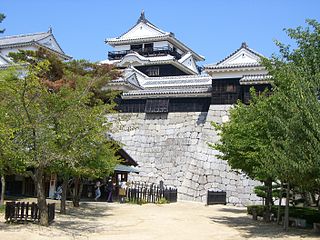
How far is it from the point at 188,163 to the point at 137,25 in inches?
1074

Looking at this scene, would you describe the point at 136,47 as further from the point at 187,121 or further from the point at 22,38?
the point at 187,121

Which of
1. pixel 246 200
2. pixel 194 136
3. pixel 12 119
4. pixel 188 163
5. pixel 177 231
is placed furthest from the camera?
pixel 194 136

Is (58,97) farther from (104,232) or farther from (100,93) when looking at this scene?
(100,93)

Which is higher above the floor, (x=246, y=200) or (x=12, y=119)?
(x=12, y=119)

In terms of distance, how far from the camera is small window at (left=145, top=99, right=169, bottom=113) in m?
36.5

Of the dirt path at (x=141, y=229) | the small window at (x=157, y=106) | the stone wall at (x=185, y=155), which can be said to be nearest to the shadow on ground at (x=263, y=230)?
the dirt path at (x=141, y=229)

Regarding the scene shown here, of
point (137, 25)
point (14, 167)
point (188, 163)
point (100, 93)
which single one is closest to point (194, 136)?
point (188, 163)

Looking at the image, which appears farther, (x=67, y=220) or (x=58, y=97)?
(x=67, y=220)

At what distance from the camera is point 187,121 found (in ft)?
115

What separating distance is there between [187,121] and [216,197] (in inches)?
385

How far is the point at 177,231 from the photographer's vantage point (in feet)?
44.9

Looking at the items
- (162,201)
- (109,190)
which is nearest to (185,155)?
(162,201)

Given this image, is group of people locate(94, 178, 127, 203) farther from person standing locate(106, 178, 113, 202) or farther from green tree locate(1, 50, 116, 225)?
green tree locate(1, 50, 116, 225)

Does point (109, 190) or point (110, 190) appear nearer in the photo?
point (110, 190)
